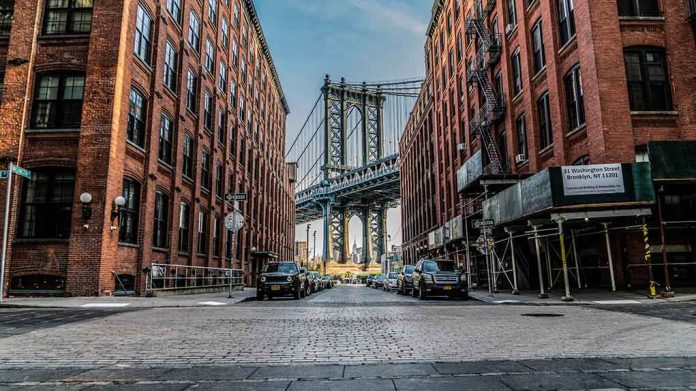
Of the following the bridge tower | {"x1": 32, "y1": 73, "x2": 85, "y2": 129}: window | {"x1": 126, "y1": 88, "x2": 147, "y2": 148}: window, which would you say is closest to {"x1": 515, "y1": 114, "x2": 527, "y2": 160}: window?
{"x1": 126, "y1": 88, "x2": 147, "y2": 148}: window

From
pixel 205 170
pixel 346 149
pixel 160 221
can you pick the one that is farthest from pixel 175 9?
pixel 346 149

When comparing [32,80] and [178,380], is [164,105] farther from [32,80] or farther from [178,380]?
[178,380]

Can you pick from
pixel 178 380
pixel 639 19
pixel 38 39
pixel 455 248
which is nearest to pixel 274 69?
pixel 455 248

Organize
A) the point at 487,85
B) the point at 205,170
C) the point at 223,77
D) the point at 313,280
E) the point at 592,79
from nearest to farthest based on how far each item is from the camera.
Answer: the point at 592,79 → the point at 487,85 → the point at 205,170 → the point at 313,280 → the point at 223,77

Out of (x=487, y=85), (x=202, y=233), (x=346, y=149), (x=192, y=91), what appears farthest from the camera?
(x=346, y=149)

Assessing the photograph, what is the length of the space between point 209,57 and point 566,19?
820 inches

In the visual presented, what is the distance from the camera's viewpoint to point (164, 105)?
23.1 meters

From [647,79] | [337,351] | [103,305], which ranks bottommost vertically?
[337,351]

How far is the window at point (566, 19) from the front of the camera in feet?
68.4

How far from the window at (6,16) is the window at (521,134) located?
2388 cm

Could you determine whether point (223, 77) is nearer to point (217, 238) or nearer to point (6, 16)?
point (217, 238)

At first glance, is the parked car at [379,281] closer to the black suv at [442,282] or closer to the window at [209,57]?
the window at [209,57]

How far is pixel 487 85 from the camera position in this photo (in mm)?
29516

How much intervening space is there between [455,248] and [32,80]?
28547 millimetres
